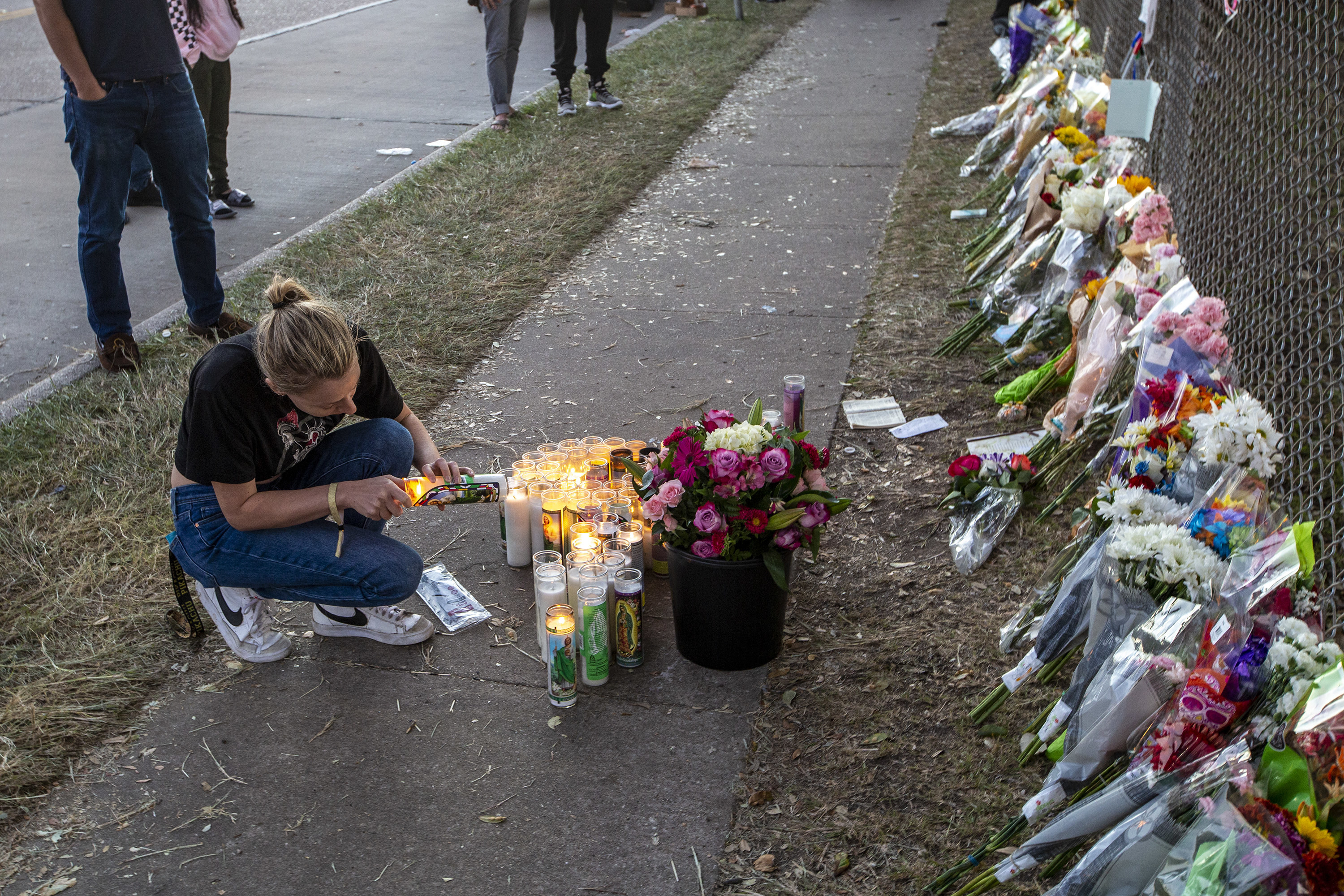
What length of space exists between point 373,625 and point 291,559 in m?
0.40

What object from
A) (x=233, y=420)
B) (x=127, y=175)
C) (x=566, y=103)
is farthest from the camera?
(x=566, y=103)

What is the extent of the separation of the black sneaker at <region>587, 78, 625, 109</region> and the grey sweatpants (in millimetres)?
901

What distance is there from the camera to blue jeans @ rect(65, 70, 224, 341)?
4.79 m

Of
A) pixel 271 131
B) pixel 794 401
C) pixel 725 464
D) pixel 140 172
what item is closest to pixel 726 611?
pixel 725 464

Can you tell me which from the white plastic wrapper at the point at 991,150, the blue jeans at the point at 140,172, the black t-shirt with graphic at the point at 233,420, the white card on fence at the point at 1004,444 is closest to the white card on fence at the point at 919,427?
the white card on fence at the point at 1004,444

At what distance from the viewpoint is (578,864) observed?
2633 millimetres

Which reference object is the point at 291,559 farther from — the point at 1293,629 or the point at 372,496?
the point at 1293,629

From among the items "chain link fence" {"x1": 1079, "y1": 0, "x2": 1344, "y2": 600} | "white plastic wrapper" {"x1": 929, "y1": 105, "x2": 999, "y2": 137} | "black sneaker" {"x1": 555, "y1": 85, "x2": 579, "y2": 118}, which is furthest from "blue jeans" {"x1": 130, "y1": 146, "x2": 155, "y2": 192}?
"chain link fence" {"x1": 1079, "y1": 0, "x2": 1344, "y2": 600}

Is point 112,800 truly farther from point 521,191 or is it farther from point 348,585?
point 521,191

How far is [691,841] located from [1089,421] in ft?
7.00

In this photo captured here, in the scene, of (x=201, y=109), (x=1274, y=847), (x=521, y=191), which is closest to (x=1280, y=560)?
(x=1274, y=847)

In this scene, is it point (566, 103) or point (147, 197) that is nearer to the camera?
point (147, 197)

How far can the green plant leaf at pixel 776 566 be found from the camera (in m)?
3.02

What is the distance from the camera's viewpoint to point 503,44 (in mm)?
8477
